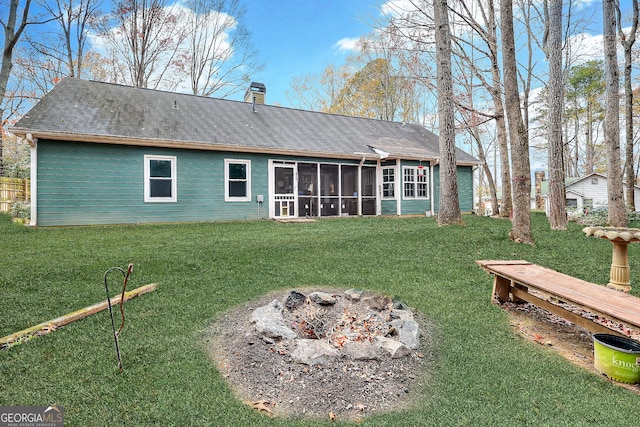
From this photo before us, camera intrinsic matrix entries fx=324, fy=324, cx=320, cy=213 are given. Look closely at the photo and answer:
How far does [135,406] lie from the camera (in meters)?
1.91

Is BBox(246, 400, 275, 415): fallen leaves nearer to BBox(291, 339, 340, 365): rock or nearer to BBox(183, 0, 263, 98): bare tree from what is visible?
BBox(291, 339, 340, 365): rock

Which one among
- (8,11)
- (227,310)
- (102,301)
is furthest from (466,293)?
(8,11)

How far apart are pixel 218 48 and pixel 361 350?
20.8m

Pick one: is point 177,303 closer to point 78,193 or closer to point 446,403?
point 446,403

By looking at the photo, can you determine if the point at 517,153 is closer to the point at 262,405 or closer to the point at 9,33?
the point at 262,405

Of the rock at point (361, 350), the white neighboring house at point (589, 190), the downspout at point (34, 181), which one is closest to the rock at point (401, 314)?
the rock at point (361, 350)

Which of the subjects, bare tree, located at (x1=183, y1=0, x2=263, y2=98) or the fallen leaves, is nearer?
the fallen leaves

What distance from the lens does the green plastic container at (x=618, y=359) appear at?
220cm

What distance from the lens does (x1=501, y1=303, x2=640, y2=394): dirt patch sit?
2580 mm

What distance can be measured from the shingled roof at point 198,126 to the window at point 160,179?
0.52 m

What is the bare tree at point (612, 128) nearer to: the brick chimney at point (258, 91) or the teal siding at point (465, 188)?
the teal siding at point (465, 188)

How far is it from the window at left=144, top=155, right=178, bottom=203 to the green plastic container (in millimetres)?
9991

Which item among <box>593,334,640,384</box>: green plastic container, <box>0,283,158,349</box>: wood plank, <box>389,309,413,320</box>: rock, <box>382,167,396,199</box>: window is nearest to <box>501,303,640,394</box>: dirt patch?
<box>593,334,640,384</box>: green plastic container

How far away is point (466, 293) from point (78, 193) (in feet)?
32.0
